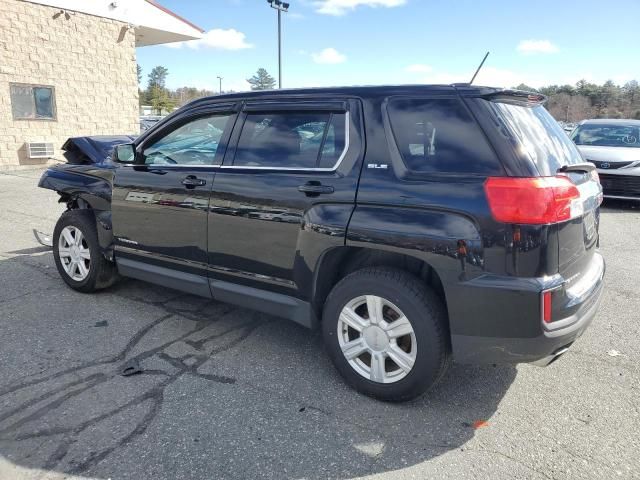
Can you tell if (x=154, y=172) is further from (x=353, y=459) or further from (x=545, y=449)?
(x=545, y=449)

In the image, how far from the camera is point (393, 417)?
9.47 feet

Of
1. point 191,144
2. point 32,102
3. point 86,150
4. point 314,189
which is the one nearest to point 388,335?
point 314,189

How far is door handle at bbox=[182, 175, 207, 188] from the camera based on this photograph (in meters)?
3.68

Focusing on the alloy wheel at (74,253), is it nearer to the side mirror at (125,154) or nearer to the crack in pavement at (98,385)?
the side mirror at (125,154)

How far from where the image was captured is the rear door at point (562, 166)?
2635mm

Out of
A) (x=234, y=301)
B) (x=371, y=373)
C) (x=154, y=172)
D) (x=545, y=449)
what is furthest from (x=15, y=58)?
(x=545, y=449)

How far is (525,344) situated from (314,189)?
1496 mm

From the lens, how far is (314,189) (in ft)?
10.2

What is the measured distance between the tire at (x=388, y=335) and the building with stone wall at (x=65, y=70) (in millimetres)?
15282

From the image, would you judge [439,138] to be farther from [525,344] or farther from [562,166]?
[525,344]

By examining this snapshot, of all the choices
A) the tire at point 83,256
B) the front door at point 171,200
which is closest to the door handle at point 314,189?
the front door at point 171,200

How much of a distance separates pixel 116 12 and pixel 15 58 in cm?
407

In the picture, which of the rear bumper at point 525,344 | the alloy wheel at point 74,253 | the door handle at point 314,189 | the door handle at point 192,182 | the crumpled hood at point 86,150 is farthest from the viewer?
the crumpled hood at point 86,150

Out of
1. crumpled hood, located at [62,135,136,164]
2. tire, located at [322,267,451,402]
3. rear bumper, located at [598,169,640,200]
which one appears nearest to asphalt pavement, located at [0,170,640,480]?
tire, located at [322,267,451,402]
